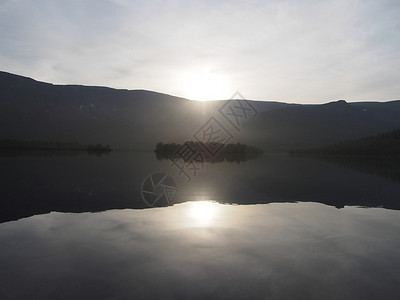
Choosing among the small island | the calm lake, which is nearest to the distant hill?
the small island

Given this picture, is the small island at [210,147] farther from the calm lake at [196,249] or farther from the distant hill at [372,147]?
the calm lake at [196,249]

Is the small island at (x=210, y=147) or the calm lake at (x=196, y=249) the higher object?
the calm lake at (x=196, y=249)

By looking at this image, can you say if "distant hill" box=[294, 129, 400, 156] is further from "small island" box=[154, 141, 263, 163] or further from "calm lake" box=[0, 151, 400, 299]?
"calm lake" box=[0, 151, 400, 299]

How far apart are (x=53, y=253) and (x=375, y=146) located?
191147 millimetres

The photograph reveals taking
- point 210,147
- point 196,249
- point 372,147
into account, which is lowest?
point 210,147

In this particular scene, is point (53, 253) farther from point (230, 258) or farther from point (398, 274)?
point (398, 274)

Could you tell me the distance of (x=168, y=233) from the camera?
12.5m

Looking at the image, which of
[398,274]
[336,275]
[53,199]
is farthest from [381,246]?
[53,199]

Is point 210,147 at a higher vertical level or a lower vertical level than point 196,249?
lower

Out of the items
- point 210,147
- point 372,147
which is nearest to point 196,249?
point 210,147

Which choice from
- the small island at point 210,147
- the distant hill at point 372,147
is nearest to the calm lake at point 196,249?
the small island at point 210,147

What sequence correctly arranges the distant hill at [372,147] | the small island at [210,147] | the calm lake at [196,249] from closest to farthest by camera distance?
the calm lake at [196,249] → the small island at [210,147] → the distant hill at [372,147]

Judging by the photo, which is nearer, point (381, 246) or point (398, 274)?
point (398, 274)

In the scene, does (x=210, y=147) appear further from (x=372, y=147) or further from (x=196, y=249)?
(x=196, y=249)
